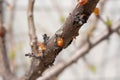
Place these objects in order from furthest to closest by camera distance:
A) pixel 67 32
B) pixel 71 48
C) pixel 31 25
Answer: pixel 71 48 → pixel 31 25 → pixel 67 32

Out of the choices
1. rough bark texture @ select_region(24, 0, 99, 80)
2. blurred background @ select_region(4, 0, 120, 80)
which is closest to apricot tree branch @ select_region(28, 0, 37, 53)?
rough bark texture @ select_region(24, 0, 99, 80)

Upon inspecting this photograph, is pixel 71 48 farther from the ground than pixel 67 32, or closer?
farther from the ground

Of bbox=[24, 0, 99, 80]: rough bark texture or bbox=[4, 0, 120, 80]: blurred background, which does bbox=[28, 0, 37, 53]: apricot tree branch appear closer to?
bbox=[24, 0, 99, 80]: rough bark texture

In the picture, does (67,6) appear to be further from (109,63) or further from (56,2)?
(109,63)

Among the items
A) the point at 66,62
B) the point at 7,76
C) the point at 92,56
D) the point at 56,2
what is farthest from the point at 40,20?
the point at 7,76

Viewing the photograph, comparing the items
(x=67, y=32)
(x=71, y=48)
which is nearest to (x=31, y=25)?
(x=67, y=32)

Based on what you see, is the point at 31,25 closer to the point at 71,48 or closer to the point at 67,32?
the point at 67,32

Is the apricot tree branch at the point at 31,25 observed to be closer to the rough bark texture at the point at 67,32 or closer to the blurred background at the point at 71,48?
the rough bark texture at the point at 67,32

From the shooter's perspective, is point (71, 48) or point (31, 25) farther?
point (71, 48)

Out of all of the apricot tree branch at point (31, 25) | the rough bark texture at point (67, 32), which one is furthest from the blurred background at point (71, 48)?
the rough bark texture at point (67, 32)
